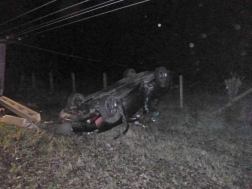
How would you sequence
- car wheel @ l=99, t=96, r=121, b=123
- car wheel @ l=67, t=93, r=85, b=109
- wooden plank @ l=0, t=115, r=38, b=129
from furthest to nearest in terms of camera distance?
car wheel @ l=67, t=93, r=85, b=109 < wooden plank @ l=0, t=115, r=38, b=129 < car wheel @ l=99, t=96, r=121, b=123

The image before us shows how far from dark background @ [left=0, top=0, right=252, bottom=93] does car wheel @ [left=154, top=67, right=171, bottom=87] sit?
6.17 metres

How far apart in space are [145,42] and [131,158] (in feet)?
57.0

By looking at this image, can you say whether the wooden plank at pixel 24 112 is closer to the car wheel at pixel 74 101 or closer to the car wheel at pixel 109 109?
the car wheel at pixel 74 101

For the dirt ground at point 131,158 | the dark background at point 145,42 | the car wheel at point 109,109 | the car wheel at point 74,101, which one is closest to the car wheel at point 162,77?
the dirt ground at point 131,158

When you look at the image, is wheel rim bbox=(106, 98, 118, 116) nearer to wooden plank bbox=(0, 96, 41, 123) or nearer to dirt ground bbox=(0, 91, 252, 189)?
dirt ground bbox=(0, 91, 252, 189)

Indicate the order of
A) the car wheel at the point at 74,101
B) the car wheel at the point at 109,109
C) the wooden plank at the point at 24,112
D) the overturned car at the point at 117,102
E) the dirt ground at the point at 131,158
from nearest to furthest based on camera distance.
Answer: the dirt ground at the point at 131,158
the car wheel at the point at 109,109
the overturned car at the point at 117,102
the wooden plank at the point at 24,112
the car wheel at the point at 74,101

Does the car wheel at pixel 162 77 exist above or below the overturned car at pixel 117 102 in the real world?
above

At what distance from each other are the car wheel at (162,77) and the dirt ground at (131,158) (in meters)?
1.42

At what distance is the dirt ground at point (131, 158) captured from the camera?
468 cm

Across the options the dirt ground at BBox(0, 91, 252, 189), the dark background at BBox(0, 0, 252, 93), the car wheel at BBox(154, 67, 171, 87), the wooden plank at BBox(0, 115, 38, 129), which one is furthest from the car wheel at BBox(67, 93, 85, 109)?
the dark background at BBox(0, 0, 252, 93)

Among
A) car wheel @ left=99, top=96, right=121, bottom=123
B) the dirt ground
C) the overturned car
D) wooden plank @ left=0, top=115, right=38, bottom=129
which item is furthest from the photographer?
wooden plank @ left=0, top=115, right=38, bottom=129

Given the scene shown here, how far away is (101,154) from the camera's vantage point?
19.1 ft

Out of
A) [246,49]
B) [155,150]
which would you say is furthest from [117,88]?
[246,49]

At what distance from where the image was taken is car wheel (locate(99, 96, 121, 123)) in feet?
20.6
